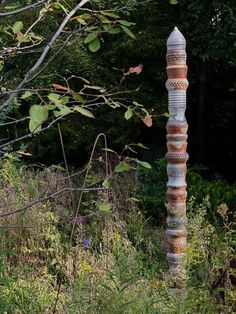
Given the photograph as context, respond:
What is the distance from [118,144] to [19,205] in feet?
13.1

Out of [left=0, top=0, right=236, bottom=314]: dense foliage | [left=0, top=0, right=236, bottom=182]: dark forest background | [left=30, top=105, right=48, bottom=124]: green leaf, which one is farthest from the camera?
[left=0, top=0, right=236, bottom=182]: dark forest background

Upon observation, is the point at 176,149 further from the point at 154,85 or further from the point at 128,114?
the point at 154,85

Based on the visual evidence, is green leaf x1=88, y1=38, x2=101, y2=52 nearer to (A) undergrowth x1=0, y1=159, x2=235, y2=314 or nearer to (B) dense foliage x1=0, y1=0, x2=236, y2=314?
(B) dense foliage x1=0, y1=0, x2=236, y2=314

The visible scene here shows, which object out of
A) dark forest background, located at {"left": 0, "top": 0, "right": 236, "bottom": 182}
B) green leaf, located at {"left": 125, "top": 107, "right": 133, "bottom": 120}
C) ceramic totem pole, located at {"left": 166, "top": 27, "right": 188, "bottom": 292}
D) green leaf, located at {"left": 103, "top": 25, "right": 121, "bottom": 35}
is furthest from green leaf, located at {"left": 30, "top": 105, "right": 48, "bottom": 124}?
dark forest background, located at {"left": 0, "top": 0, "right": 236, "bottom": 182}

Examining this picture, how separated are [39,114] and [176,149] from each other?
2809mm

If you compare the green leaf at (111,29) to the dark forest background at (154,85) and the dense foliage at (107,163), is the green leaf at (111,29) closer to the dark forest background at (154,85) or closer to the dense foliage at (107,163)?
the dense foliage at (107,163)

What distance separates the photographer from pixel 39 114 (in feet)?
4.85

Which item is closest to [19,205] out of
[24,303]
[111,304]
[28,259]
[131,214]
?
[28,259]

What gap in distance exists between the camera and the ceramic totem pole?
4.11 m

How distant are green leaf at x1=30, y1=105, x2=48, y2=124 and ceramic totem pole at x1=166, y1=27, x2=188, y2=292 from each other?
2.65m

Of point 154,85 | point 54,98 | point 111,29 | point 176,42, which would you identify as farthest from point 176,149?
point 154,85

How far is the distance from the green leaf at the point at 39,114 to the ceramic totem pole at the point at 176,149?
265 centimetres

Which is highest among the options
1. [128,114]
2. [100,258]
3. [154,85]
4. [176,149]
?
[128,114]

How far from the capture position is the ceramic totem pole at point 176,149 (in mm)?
4105
